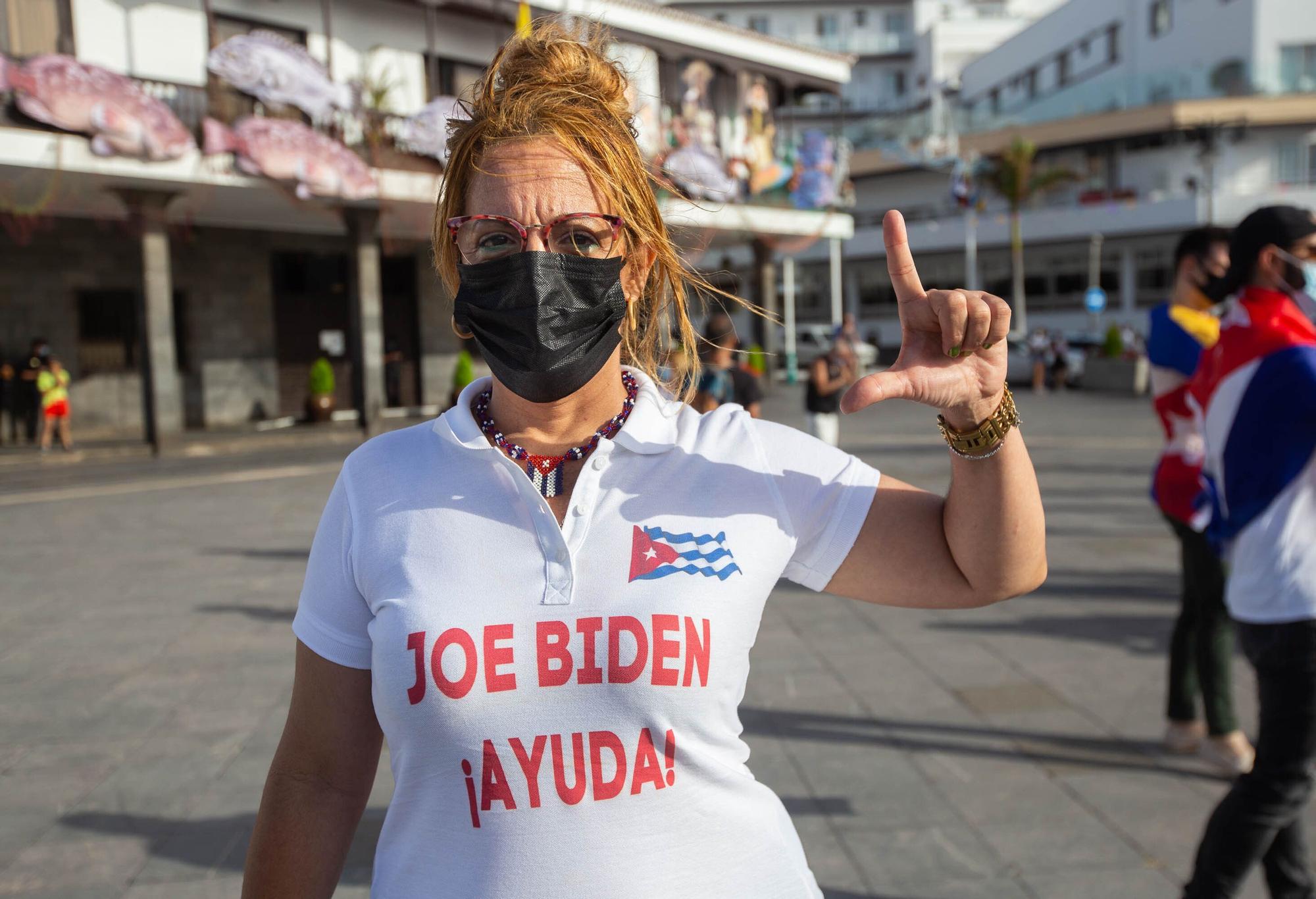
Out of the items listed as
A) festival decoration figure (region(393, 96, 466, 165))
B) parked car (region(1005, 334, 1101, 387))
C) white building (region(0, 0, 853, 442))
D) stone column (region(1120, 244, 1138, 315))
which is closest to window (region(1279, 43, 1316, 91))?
stone column (region(1120, 244, 1138, 315))

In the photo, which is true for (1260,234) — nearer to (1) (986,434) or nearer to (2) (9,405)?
(1) (986,434)

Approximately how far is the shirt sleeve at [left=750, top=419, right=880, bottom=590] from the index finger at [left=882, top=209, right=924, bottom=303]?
0.28 metres

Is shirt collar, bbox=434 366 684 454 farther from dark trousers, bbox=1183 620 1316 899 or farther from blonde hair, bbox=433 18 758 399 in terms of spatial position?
dark trousers, bbox=1183 620 1316 899

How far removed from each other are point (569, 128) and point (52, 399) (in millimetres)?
17055

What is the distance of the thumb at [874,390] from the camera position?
141 centimetres

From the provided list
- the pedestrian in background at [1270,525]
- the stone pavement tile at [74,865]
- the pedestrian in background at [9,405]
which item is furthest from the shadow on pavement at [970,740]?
the pedestrian in background at [9,405]

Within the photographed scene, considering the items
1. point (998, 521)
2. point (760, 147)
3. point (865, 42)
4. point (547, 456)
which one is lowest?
point (998, 521)

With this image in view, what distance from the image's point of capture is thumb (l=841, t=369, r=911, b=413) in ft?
4.63

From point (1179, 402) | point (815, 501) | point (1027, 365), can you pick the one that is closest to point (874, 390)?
point (815, 501)

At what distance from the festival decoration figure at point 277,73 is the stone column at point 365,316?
7.92ft

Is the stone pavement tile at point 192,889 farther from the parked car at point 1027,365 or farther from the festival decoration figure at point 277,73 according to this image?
the parked car at point 1027,365

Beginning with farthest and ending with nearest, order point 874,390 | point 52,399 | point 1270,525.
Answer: point 52,399 → point 1270,525 → point 874,390

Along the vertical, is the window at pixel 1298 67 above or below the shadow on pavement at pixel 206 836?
above

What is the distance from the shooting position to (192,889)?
11.2 feet
